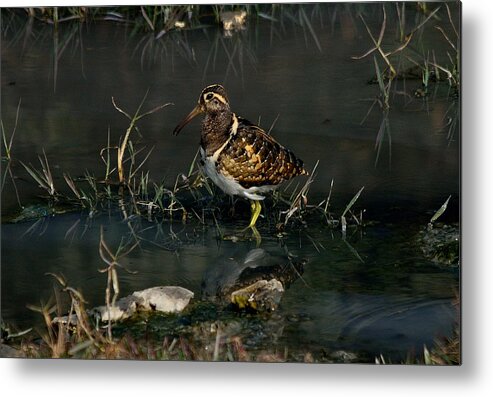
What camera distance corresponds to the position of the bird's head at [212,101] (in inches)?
114

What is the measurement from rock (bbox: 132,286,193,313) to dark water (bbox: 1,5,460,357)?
0.11 ft

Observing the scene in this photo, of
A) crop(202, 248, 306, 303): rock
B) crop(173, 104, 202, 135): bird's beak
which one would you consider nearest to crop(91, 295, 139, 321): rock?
crop(202, 248, 306, 303): rock

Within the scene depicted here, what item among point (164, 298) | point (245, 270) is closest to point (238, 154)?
point (245, 270)

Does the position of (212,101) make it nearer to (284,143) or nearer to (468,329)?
(284,143)

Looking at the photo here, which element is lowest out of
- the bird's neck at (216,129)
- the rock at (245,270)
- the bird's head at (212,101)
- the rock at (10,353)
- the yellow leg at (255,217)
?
the rock at (10,353)

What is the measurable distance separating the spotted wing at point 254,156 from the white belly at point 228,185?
14mm

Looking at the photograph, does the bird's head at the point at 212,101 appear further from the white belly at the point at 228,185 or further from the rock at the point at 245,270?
the rock at the point at 245,270

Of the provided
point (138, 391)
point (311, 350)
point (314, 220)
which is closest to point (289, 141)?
point (314, 220)

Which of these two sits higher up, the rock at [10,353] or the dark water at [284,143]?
the dark water at [284,143]

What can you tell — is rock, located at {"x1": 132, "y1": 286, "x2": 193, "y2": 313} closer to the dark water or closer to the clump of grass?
the dark water

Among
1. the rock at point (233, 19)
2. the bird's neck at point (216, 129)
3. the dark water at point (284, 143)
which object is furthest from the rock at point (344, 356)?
the rock at point (233, 19)

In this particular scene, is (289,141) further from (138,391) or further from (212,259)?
(138,391)

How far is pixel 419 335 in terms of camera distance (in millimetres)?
2777

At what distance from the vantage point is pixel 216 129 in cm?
292
